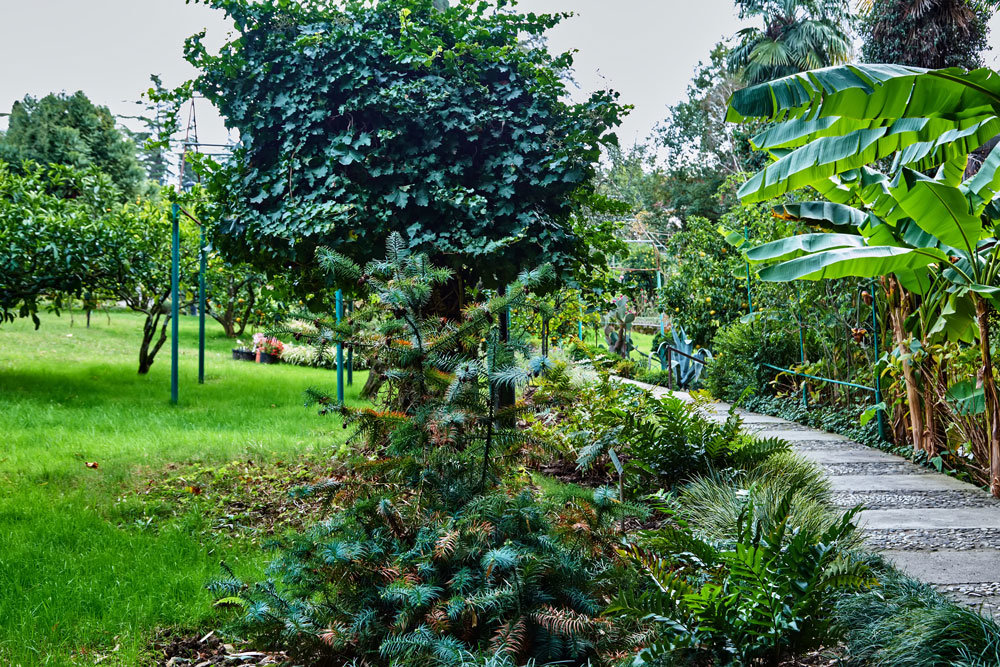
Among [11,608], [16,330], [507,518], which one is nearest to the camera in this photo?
[507,518]

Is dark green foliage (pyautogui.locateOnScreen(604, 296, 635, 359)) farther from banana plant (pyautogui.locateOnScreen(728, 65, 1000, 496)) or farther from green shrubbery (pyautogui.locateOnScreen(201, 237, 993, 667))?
green shrubbery (pyautogui.locateOnScreen(201, 237, 993, 667))

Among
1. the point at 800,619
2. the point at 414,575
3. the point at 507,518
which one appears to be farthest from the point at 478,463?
the point at 800,619

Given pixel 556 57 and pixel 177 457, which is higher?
pixel 556 57

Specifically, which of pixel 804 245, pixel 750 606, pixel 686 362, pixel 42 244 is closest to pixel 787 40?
pixel 686 362

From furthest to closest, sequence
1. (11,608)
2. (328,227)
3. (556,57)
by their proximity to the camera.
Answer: (556,57)
(328,227)
(11,608)

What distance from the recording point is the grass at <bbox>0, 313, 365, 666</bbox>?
2791 millimetres

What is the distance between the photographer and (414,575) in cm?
226

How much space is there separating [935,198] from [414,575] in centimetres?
366

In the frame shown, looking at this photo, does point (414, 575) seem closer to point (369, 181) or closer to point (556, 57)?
point (369, 181)

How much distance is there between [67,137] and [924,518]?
79.0ft

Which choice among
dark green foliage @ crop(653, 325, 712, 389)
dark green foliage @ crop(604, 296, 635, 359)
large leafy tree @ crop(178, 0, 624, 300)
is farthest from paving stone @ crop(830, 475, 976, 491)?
dark green foliage @ crop(604, 296, 635, 359)

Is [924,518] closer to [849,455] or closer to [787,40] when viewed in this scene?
[849,455]

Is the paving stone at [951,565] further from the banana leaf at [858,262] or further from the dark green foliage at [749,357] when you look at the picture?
the dark green foliage at [749,357]

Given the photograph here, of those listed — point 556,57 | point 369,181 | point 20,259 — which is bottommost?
point 20,259
